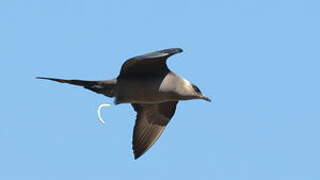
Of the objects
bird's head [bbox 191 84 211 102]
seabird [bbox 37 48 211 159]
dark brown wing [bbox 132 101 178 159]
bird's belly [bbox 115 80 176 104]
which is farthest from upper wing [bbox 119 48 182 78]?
dark brown wing [bbox 132 101 178 159]

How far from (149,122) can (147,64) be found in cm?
279

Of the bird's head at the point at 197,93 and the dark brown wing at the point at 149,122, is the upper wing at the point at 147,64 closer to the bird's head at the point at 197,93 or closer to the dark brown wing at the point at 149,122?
the bird's head at the point at 197,93

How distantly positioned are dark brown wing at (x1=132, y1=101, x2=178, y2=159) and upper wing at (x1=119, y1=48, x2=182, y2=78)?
2.23 meters

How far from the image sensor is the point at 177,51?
15609 mm

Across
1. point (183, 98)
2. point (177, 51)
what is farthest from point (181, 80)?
point (177, 51)

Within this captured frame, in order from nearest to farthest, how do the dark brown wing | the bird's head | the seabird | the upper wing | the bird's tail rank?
the upper wing < the seabird < the bird's tail < the bird's head < the dark brown wing

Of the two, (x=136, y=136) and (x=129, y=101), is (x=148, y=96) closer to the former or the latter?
(x=129, y=101)

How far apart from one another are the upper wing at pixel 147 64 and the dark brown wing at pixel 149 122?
223 centimetres

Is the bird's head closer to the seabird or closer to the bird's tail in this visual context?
the seabird

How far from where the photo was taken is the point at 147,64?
16.5 metres

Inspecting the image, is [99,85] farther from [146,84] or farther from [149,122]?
[149,122]

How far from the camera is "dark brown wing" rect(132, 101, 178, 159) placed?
18812 mm

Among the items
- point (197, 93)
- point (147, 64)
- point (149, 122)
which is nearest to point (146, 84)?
point (147, 64)

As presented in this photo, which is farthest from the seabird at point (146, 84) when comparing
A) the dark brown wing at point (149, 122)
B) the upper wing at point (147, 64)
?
the dark brown wing at point (149, 122)
